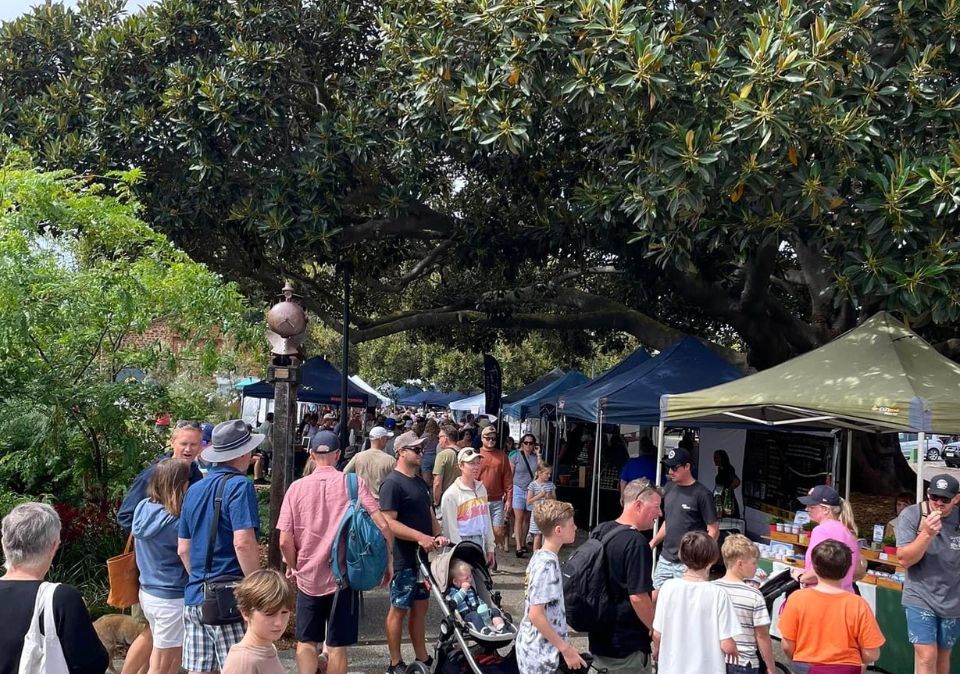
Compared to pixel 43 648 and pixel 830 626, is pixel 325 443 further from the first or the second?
pixel 830 626

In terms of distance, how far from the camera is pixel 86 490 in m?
9.41

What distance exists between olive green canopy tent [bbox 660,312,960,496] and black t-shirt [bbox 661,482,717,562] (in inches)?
Result: 44.5

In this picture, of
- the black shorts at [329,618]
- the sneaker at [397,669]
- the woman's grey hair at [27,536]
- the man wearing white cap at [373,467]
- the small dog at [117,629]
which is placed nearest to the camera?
the woman's grey hair at [27,536]

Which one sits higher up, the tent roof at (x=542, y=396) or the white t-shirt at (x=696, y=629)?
the tent roof at (x=542, y=396)

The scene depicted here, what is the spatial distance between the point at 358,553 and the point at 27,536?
2793 millimetres

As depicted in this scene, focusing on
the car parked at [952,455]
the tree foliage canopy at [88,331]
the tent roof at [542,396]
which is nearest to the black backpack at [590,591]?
the tree foliage canopy at [88,331]

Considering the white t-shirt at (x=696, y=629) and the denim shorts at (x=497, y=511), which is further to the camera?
the denim shorts at (x=497, y=511)

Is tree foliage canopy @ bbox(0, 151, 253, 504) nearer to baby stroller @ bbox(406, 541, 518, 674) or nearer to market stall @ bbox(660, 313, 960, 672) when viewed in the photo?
baby stroller @ bbox(406, 541, 518, 674)

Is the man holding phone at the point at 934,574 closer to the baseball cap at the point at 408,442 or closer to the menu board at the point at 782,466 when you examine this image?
the baseball cap at the point at 408,442

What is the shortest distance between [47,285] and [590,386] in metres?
8.56

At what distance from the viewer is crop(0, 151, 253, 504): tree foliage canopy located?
8156 mm

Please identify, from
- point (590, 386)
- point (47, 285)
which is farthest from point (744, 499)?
point (47, 285)

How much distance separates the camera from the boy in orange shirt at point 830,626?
15.4 feet

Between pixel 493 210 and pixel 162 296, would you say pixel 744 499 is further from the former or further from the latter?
pixel 162 296
